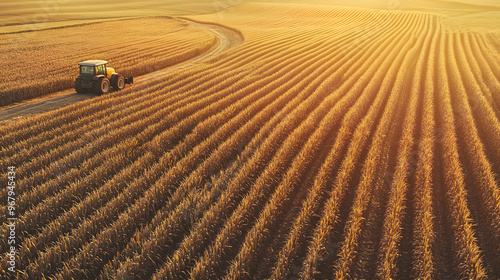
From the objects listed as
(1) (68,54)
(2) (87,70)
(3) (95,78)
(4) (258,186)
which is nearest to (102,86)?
(3) (95,78)

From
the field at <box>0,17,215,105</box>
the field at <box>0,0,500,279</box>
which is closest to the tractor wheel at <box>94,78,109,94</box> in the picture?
the field at <box>0,0,500,279</box>

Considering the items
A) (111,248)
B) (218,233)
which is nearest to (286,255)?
(218,233)

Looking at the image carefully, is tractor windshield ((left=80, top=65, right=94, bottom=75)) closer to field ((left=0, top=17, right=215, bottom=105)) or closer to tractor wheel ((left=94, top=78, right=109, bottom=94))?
tractor wheel ((left=94, top=78, right=109, bottom=94))

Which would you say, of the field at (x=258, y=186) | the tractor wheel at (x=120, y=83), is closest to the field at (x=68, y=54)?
the tractor wheel at (x=120, y=83)

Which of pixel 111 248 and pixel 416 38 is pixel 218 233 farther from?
pixel 416 38

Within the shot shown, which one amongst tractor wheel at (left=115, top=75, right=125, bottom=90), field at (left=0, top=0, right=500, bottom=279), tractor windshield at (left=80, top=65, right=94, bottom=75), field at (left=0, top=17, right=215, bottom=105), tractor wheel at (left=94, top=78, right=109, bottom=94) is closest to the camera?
field at (left=0, top=0, right=500, bottom=279)

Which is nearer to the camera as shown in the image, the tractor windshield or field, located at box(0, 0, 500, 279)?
field, located at box(0, 0, 500, 279)

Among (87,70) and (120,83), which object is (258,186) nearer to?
(120,83)
